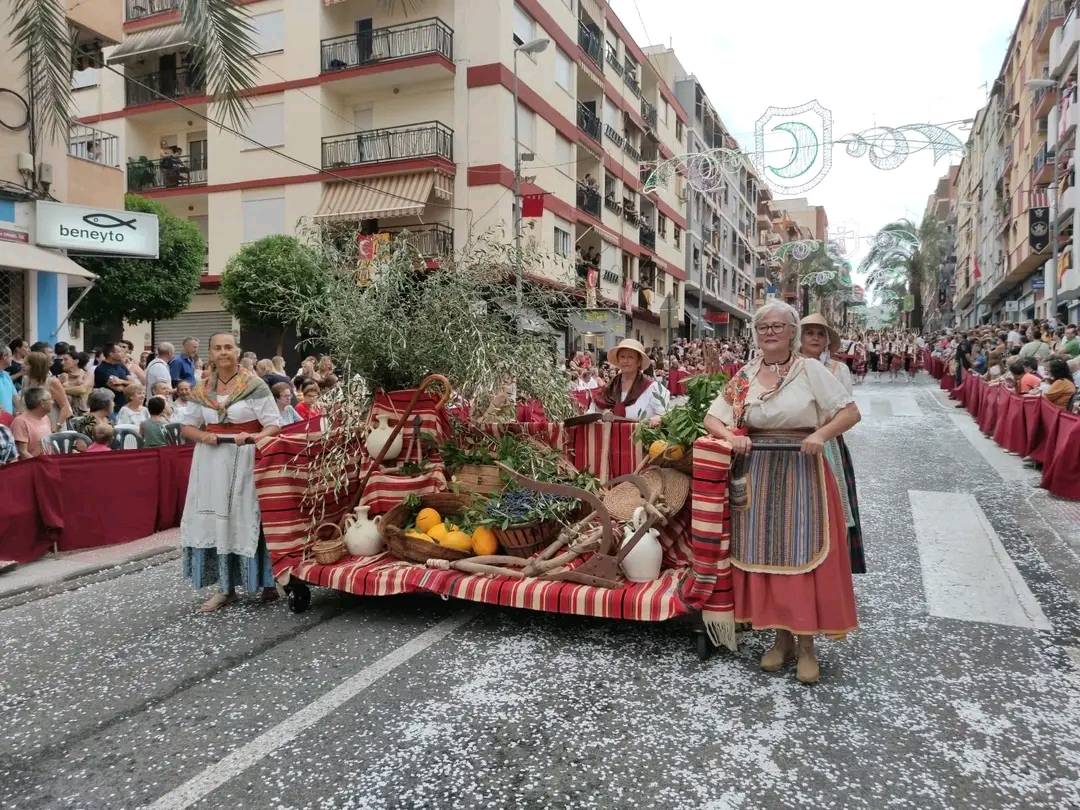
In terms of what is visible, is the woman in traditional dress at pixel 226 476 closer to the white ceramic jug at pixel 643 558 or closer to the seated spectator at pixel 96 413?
the white ceramic jug at pixel 643 558

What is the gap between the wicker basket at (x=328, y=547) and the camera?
4.86m

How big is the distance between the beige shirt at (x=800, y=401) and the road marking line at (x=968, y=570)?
1928 millimetres

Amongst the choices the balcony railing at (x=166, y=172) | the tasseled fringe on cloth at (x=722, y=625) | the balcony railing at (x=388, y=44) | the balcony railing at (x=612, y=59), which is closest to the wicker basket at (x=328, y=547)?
the tasseled fringe on cloth at (x=722, y=625)

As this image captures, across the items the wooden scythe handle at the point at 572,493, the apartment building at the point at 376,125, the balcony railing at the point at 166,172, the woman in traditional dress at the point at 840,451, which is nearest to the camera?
the wooden scythe handle at the point at 572,493

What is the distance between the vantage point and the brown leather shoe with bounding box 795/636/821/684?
12.4 feet

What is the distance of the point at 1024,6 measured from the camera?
37.9 m

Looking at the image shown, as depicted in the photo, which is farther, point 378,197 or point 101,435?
point 378,197

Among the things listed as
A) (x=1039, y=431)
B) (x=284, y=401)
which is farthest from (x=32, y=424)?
(x=1039, y=431)

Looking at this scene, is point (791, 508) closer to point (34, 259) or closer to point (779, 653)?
point (779, 653)

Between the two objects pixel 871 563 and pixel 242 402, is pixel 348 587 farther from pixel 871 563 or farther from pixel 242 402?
pixel 871 563

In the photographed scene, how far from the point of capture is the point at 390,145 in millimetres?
24703

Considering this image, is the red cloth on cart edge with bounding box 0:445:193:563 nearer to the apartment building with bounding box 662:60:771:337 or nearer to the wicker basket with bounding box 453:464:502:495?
the wicker basket with bounding box 453:464:502:495

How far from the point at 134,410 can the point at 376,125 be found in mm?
19153

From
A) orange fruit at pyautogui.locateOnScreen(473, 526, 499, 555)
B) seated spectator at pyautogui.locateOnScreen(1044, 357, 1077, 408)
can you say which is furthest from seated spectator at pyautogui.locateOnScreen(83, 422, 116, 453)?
seated spectator at pyautogui.locateOnScreen(1044, 357, 1077, 408)
